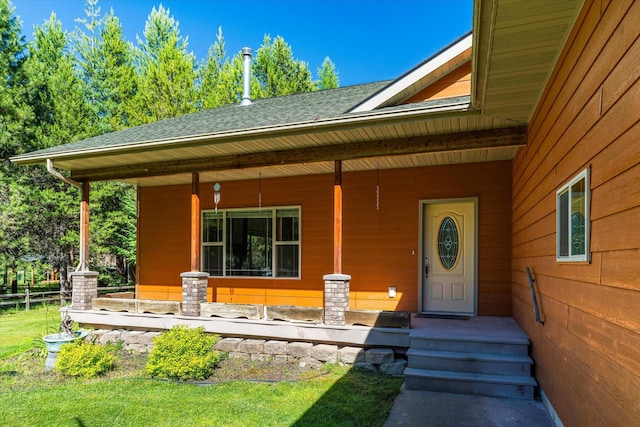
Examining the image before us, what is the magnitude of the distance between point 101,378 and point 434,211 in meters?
5.60

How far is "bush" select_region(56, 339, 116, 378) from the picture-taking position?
544 centimetres

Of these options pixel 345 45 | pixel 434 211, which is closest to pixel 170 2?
pixel 345 45

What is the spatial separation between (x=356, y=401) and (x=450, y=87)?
4.53m

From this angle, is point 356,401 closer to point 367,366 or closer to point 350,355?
point 367,366

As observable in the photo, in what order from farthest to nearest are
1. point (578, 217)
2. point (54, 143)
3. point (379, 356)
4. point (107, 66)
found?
point (107, 66), point (54, 143), point (379, 356), point (578, 217)

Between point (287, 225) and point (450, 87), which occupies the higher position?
point (450, 87)

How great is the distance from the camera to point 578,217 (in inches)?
114

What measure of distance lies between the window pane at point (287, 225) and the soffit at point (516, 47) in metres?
4.48

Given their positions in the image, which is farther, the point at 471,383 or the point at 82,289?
the point at 82,289

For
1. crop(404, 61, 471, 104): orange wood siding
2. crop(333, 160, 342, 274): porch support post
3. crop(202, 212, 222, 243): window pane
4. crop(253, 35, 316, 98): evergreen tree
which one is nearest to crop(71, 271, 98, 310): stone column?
crop(202, 212, 222, 243): window pane

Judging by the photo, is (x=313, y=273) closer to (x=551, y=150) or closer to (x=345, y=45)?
(x=551, y=150)

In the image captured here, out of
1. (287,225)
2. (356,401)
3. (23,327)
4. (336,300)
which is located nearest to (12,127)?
(23,327)

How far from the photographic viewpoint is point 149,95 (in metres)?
18.4

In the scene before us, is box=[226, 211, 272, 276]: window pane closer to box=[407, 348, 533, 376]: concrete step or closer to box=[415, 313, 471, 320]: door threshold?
box=[415, 313, 471, 320]: door threshold
